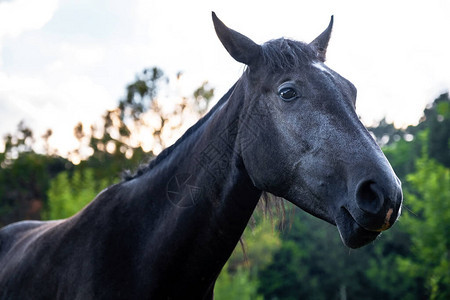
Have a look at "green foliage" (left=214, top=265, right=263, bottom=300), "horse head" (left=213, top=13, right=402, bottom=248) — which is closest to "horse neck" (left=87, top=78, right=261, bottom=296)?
"horse head" (left=213, top=13, right=402, bottom=248)

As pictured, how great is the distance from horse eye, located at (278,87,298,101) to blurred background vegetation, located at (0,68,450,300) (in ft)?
32.0

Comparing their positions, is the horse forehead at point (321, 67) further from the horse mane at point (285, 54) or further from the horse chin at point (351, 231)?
the horse chin at point (351, 231)

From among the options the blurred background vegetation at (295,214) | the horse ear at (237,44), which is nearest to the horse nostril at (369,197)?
the horse ear at (237,44)

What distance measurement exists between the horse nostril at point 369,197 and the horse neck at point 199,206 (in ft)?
2.93

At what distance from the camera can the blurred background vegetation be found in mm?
19516

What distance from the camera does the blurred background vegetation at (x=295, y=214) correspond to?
1952cm

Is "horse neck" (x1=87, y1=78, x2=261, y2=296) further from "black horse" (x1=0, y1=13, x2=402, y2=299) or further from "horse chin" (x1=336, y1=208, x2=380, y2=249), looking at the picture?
"horse chin" (x1=336, y1=208, x2=380, y2=249)

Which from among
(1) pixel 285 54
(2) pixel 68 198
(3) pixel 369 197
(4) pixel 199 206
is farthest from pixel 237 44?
(2) pixel 68 198

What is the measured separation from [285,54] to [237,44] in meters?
A: 0.33

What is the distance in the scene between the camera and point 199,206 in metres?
3.08

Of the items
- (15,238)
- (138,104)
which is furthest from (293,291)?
(15,238)

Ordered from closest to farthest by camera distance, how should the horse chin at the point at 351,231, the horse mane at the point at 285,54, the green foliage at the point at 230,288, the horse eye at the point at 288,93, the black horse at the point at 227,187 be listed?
1. the horse chin at the point at 351,231
2. the black horse at the point at 227,187
3. the horse eye at the point at 288,93
4. the horse mane at the point at 285,54
5. the green foliage at the point at 230,288

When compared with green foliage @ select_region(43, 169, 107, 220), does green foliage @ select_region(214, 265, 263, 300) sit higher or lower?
lower

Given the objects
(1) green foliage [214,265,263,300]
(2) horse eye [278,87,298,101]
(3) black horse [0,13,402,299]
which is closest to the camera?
(3) black horse [0,13,402,299]
